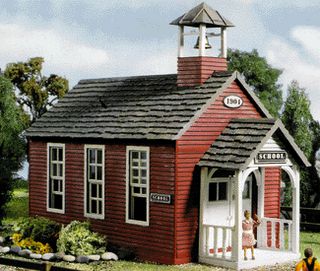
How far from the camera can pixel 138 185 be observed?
22047 mm

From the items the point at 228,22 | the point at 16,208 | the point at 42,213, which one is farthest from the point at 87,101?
the point at 16,208

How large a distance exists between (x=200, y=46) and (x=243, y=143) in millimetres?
3520

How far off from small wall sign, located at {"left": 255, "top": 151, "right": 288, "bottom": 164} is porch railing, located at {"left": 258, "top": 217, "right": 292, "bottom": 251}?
1.97 m

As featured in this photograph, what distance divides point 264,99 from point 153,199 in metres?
16.4

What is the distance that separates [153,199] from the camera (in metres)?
21.4

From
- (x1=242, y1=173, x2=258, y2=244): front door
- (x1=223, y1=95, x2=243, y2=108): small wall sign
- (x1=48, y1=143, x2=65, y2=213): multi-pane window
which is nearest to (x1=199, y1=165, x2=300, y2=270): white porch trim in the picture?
(x1=242, y1=173, x2=258, y2=244): front door

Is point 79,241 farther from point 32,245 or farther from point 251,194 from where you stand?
point 251,194

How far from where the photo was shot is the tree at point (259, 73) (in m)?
36.7

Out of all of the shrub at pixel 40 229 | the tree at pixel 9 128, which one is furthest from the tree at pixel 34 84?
the shrub at pixel 40 229

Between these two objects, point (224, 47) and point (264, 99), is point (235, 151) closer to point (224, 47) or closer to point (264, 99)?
point (224, 47)

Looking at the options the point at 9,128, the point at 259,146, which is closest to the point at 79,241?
the point at 259,146

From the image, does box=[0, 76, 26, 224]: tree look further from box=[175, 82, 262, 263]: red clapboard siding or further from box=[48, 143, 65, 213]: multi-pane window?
box=[175, 82, 262, 263]: red clapboard siding

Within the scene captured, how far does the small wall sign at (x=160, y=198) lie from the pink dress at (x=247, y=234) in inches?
88.6

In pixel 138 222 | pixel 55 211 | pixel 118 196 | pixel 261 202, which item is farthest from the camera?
pixel 55 211
